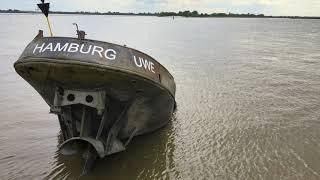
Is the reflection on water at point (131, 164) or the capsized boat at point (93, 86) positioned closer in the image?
the capsized boat at point (93, 86)

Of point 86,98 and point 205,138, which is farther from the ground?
point 86,98

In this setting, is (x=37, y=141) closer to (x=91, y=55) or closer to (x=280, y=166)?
(x=91, y=55)

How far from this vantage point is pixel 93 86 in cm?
671

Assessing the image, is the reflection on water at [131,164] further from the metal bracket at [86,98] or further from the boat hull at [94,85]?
the metal bracket at [86,98]

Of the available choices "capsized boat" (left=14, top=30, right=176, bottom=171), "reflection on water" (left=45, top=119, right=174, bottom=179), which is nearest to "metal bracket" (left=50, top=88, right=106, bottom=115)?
"capsized boat" (left=14, top=30, right=176, bottom=171)

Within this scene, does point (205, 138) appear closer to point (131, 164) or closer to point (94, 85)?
Result: point (131, 164)

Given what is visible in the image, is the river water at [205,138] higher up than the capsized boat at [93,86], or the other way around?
the capsized boat at [93,86]

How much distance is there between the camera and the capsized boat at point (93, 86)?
21.3 feet

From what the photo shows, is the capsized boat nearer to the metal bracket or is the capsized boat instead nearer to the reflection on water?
the metal bracket

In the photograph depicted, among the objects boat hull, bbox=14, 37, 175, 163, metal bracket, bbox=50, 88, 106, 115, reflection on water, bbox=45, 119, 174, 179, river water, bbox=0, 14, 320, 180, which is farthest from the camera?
river water, bbox=0, 14, 320, 180

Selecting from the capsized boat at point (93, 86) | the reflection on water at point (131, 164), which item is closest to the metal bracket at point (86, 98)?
the capsized boat at point (93, 86)

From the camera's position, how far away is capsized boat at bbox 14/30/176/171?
649 cm

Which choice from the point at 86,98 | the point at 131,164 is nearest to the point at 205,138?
the point at 131,164

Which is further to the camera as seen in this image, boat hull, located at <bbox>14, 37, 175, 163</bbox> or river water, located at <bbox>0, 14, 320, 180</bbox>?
river water, located at <bbox>0, 14, 320, 180</bbox>
